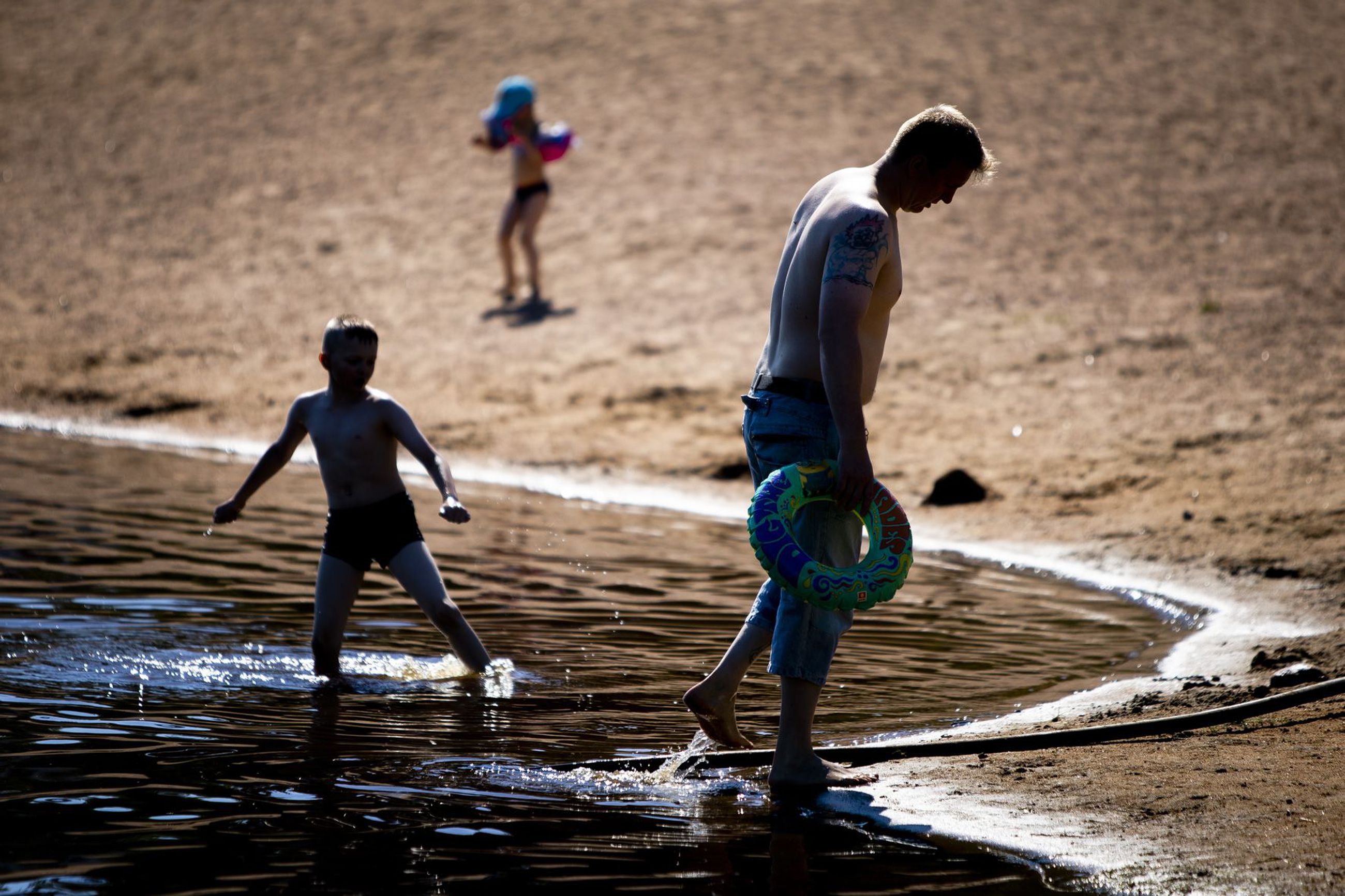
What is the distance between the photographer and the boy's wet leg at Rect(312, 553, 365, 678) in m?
5.97

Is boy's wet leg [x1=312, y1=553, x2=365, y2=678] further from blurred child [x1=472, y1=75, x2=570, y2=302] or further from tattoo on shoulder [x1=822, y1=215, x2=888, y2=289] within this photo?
blurred child [x1=472, y1=75, x2=570, y2=302]

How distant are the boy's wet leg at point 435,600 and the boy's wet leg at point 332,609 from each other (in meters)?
0.18

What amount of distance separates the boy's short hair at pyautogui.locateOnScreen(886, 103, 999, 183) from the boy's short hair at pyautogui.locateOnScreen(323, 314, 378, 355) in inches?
93.1

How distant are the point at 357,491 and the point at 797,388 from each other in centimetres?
225

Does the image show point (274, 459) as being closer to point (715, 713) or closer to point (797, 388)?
point (715, 713)

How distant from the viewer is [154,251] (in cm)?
1953

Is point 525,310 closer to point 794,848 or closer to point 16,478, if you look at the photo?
point 16,478

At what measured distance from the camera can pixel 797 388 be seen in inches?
180

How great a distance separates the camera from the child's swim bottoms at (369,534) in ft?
20.0

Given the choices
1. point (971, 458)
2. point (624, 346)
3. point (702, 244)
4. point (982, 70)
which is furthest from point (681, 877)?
point (982, 70)

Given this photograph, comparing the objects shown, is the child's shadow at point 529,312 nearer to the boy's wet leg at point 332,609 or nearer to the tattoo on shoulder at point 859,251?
the boy's wet leg at point 332,609

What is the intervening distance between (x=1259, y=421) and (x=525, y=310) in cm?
808

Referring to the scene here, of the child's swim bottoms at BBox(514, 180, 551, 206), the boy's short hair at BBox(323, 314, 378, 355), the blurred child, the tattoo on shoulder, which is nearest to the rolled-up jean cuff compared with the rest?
the tattoo on shoulder

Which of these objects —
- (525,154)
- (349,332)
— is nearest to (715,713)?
(349,332)
